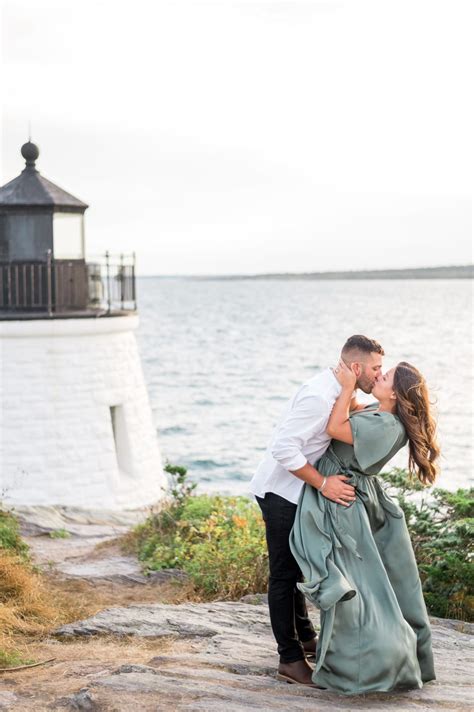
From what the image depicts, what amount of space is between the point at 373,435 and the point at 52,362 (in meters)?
10.9

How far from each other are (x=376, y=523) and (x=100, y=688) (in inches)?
68.7

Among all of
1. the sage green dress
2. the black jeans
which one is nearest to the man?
the black jeans

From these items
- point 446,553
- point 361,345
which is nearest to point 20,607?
point 446,553

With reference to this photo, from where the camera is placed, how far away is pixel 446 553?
746 cm

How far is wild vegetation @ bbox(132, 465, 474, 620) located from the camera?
7.36m

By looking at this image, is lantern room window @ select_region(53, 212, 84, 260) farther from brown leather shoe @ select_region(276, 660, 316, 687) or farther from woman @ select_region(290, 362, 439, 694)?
brown leather shoe @ select_region(276, 660, 316, 687)

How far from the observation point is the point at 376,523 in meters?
5.40

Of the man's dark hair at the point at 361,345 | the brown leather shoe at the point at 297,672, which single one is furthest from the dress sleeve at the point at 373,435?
the brown leather shoe at the point at 297,672

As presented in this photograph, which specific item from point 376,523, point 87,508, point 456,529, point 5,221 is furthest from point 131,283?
point 376,523

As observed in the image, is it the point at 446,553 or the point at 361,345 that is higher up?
the point at 361,345

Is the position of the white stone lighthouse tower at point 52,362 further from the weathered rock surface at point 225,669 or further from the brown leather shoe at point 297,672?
the brown leather shoe at point 297,672

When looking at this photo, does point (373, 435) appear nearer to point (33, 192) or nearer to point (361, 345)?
point (361, 345)

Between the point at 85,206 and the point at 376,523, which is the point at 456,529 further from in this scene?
the point at 85,206

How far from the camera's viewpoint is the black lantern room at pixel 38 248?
603 inches
